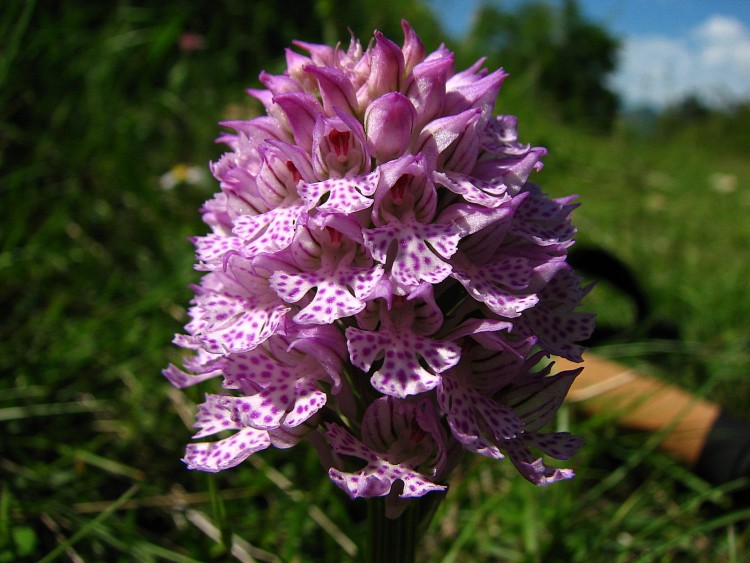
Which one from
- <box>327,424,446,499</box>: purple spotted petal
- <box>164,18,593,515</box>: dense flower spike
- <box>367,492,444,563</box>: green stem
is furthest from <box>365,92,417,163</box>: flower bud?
<box>367,492,444,563</box>: green stem

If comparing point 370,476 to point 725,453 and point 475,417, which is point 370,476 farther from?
point 725,453

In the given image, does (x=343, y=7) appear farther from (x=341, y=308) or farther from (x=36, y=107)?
(x=341, y=308)

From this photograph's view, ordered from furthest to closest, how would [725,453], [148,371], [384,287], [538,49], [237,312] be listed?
[538,49] < [148,371] < [725,453] < [237,312] < [384,287]

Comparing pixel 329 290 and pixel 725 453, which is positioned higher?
pixel 329 290

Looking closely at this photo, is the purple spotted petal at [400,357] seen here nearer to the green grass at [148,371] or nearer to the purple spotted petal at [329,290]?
the purple spotted petal at [329,290]

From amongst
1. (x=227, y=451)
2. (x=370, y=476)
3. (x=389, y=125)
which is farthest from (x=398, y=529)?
(x=389, y=125)
